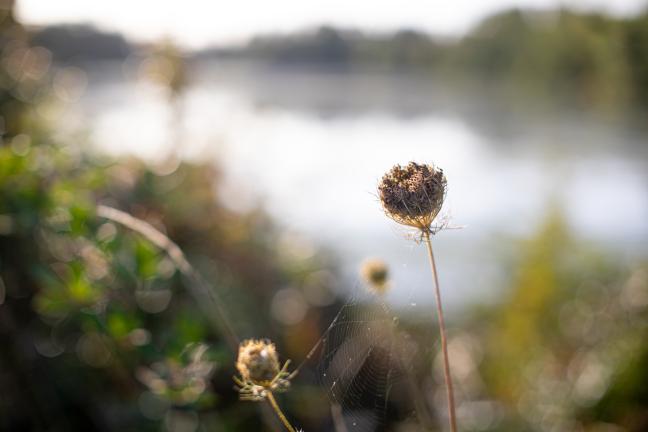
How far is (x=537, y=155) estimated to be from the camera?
320 inches

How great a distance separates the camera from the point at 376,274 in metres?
1.01

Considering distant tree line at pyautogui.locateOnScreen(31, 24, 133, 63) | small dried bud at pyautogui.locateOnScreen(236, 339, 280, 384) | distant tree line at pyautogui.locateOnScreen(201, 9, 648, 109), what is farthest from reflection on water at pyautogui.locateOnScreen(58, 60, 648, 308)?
small dried bud at pyautogui.locateOnScreen(236, 339, 280, 384)

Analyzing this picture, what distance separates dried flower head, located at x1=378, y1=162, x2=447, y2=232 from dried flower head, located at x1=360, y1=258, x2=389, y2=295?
40cm

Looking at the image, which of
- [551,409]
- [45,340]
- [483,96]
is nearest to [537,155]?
[483,96]

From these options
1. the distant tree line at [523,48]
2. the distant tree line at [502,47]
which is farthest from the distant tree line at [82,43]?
the distant tree line at [523,48]

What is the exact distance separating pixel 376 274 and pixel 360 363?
196mm

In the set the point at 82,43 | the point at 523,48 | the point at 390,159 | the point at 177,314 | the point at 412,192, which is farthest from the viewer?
the point at 523,48

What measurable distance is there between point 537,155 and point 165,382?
7906 mm

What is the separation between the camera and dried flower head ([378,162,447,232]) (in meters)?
0.56

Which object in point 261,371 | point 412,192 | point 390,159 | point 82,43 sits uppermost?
point 82,43

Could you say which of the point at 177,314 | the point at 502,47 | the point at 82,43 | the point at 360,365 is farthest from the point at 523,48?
the point at 360,365

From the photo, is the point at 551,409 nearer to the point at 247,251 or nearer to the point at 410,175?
the point at 247,251

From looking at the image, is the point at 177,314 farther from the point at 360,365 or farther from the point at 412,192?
the point at 412,192

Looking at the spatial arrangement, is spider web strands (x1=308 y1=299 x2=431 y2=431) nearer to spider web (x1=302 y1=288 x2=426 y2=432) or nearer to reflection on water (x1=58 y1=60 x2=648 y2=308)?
spider web (x1=302 y1=288 x2=426 y2=432)
